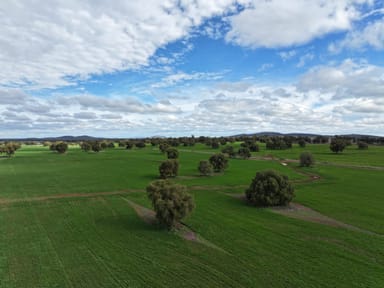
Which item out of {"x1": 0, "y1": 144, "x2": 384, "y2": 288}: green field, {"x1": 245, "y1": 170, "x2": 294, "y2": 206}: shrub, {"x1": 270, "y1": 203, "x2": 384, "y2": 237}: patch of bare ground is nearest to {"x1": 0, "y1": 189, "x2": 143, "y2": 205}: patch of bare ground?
{"x1": 0, "y1": 144, "x2": 384, "y2": 288}: green field

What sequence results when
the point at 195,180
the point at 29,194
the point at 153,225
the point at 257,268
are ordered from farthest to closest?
the point at 195,180 < the point at 29,194 < the point at 153,225 < the point at 257,268

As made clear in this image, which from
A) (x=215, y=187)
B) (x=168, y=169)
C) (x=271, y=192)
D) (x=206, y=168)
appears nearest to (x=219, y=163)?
(x=206, y=168)

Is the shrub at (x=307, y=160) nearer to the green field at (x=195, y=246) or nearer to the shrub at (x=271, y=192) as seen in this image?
the green field at (x=195, y=246)

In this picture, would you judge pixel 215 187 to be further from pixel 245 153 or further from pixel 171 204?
pixel 245 153

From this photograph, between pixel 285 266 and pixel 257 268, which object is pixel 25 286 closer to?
pixel 257 268

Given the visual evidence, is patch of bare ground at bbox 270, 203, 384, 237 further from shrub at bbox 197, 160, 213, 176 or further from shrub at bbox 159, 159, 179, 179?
shrub at bbox 159, 159, 179, 179

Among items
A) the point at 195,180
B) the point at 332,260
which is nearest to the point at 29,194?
the point at 195,180

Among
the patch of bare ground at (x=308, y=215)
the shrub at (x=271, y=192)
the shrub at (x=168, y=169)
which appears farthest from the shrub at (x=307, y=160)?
the shrub at (x=271, y=192)
